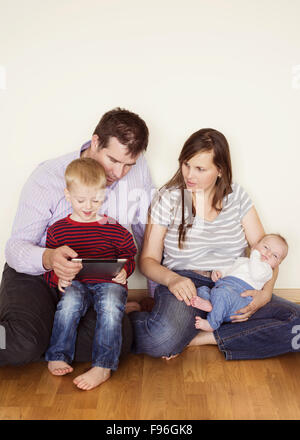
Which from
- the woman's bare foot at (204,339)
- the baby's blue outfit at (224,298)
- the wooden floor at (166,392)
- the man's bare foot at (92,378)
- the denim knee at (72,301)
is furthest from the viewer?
the woman's bare foot at (204,339)

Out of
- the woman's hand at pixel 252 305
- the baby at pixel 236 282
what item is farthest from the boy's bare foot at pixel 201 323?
the woman's hand at pixel 252 305

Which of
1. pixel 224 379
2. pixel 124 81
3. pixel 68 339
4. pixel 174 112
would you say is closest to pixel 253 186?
pixel 174 112

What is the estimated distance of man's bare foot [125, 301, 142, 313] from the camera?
2559mm

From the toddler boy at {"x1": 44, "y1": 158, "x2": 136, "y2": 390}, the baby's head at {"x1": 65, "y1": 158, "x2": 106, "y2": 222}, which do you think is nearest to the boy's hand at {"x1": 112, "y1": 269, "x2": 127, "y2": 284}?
the toddler boy at {"x1": 44, "y1": 158, "x2": 136, "y2": 390}

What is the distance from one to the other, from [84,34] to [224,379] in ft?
5.70

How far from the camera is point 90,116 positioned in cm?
258

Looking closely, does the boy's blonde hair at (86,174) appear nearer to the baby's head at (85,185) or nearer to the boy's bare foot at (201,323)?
the baby's head at (85,185)

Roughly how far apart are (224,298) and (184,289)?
179mm

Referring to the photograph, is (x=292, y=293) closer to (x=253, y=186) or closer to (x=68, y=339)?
(x=253, y=186)

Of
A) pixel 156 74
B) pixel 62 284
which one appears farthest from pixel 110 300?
pixel 156 74

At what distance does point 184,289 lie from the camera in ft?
7.34

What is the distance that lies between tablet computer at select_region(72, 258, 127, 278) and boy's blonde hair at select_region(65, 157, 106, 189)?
34 cm

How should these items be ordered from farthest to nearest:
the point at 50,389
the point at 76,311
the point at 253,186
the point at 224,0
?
the point at 253,186
the point at 224,0
the point at 76,311
the point at 50,389

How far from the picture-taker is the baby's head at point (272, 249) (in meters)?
2.35
